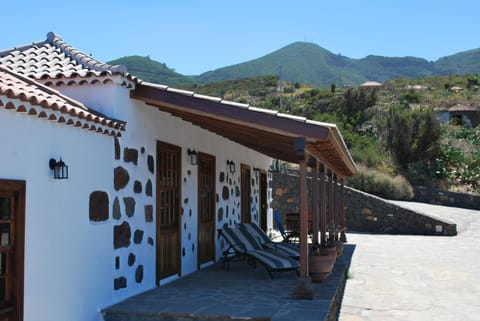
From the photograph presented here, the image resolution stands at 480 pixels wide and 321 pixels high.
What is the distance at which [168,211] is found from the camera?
8305mm

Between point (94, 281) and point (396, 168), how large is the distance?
21.3 m

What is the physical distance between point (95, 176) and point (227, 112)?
5.54ft

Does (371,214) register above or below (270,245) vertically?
above

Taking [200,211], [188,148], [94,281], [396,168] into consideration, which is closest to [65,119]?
[94,281]

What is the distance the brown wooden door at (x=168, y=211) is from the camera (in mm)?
7836

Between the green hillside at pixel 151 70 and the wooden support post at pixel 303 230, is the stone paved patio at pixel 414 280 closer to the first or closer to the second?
the wooden support post at pixel 303 230

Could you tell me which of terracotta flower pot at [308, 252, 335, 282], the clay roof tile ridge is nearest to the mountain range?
the clay roof tile ridge

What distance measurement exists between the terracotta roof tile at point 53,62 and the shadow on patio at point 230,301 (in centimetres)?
274

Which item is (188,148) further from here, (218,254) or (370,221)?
(370,221)

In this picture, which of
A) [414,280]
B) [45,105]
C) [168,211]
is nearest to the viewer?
[45,105]

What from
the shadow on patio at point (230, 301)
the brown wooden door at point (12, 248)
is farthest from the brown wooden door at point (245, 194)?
the brown wooden door at point (12, 248)

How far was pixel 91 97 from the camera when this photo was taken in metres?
6.62

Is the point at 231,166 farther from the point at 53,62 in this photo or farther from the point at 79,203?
the point at 79,203

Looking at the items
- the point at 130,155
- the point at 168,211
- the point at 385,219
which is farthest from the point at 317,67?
the point at 130,155
